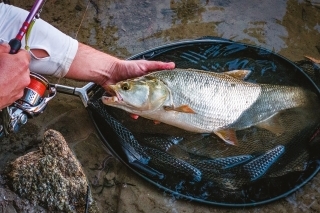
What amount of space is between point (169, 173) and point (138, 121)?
46cm

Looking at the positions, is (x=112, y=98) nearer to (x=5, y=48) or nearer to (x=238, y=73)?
(x=5, y=48)

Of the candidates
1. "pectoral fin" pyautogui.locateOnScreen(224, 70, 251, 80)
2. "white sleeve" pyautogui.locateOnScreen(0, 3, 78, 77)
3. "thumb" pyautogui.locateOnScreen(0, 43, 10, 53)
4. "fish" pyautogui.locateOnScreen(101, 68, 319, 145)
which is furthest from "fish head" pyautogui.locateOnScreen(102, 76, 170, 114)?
"thumb" pyautogui.locateOnScreen(0, 43, 10, 53)

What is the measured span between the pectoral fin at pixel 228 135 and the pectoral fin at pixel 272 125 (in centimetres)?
22

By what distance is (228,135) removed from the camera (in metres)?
3.50

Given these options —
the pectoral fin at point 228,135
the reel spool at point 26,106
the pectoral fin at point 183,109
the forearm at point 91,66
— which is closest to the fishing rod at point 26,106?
the reel spool at point 26,106

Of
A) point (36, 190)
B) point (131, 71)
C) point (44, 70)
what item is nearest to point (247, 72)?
point (131, 71)

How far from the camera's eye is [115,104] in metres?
3.40

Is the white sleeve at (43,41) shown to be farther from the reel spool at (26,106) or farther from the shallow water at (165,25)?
the shallow water at (165,25)

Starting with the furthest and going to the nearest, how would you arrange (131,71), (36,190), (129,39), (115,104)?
(129,39), (131,71), (115,104), (36,190)

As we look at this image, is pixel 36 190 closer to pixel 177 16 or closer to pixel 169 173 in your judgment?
pixel 169 173

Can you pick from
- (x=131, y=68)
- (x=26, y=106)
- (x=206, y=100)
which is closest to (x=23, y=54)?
(x=26, y=106)

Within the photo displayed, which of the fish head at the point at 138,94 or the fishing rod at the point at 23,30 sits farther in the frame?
the fish head at the point at 138,94

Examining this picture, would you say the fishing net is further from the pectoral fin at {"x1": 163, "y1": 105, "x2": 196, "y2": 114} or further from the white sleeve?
the white sleeve

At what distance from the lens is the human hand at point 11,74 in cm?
281
